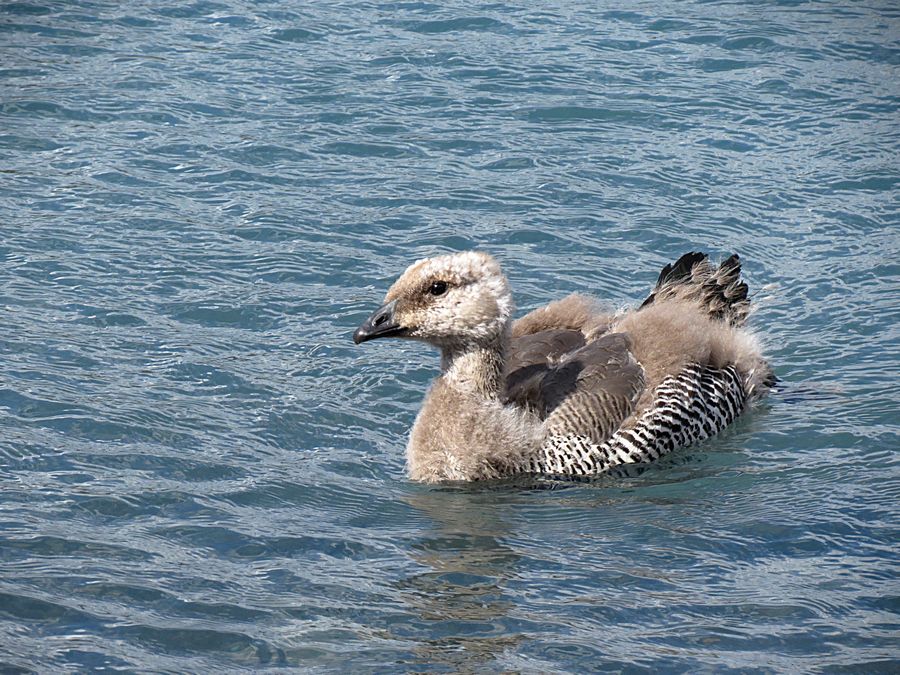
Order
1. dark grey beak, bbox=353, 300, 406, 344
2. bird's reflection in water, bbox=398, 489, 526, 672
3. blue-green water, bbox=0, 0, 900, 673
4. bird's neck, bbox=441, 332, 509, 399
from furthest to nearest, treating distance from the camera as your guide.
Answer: bird's neck, bbox=441, 332, 509, 399
dark grey beak, bbox=353, 300, 406, 344
blue-green water, bbox=0, 0, 900, 673
bird's reflection in water, bbox=398, 489, 526, 672

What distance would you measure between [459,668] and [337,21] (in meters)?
10.7

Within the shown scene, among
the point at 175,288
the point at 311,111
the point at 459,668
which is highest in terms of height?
the point at 311,111

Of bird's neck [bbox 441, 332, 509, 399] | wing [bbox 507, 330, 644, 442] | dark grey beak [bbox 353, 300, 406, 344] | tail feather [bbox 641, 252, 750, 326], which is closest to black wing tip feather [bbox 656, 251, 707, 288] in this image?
tail feather [bbox 641, 252, 750, 326]

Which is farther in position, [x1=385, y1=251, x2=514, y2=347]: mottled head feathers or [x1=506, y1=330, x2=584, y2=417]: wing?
[x1=506, y1=330, x2=584, y2=417]: wing

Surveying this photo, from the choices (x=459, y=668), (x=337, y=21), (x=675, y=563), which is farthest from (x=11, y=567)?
(x=337, y=21)

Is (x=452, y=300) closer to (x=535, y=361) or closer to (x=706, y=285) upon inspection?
(x=535, y=361)

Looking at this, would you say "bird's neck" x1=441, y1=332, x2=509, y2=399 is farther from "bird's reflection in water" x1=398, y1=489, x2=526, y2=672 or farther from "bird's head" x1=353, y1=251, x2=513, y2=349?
"bird's reflection in water" x1=398, y1=489, x2=526, y2=672

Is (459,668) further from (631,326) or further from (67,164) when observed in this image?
(67,164)

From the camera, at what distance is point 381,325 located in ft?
29.5

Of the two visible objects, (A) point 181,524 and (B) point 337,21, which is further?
(B) point 337,21

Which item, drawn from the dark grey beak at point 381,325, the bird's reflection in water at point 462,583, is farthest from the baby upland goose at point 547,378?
the bird's reflection in water at point 462,583

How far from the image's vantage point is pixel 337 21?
16.2 m

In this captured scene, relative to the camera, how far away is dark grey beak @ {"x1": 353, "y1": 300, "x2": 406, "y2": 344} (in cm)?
→ 897

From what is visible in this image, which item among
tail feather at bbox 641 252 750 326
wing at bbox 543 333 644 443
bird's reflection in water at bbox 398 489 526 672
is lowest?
bird's reflection in water at bbox 398 489 526 672
